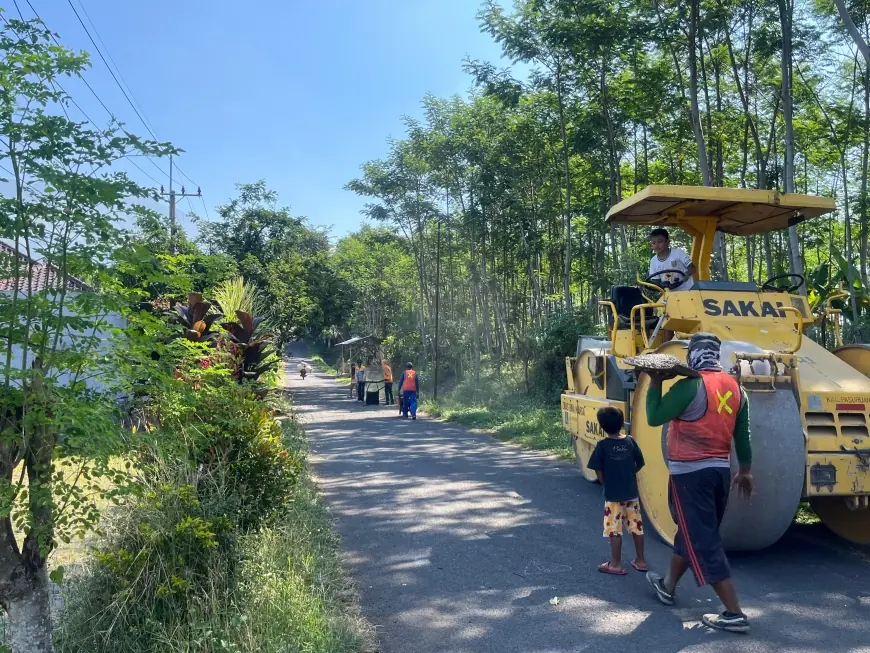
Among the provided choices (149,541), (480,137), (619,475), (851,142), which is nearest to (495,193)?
(480,137)

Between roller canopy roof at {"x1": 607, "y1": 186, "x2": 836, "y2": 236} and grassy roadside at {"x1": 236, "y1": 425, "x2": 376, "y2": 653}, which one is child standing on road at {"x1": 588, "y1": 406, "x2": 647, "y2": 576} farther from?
roller canopy roof at {"x1": 607, "y1": 186, "x2": 836, "y2": 236}

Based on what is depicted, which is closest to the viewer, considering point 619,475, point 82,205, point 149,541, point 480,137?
point 82,205

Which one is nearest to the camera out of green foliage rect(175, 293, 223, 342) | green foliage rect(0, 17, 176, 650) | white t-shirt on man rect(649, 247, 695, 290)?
green foliage rect(0, 17, 176, 650)

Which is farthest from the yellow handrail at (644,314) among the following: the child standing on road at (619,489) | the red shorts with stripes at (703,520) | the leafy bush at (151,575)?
the leafy bush at (151,575)

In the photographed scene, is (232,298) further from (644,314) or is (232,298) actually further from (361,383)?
(361,383)

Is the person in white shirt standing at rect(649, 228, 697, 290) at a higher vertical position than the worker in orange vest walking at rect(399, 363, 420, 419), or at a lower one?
higher

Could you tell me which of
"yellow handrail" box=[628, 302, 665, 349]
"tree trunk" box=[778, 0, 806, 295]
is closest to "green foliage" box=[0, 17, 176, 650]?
"yellow handrail" box=[628, 302, 665, 349]

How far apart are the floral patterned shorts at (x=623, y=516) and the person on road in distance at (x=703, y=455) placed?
3.02ft

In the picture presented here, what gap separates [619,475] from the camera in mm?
5832

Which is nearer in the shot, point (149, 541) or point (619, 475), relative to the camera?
point (149, 541)

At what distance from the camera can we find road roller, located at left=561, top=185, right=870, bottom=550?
547cm

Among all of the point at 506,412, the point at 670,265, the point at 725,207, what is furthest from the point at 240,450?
the point at 506,412

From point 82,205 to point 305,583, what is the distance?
9.58ft

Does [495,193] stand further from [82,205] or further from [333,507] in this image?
[82,205]
